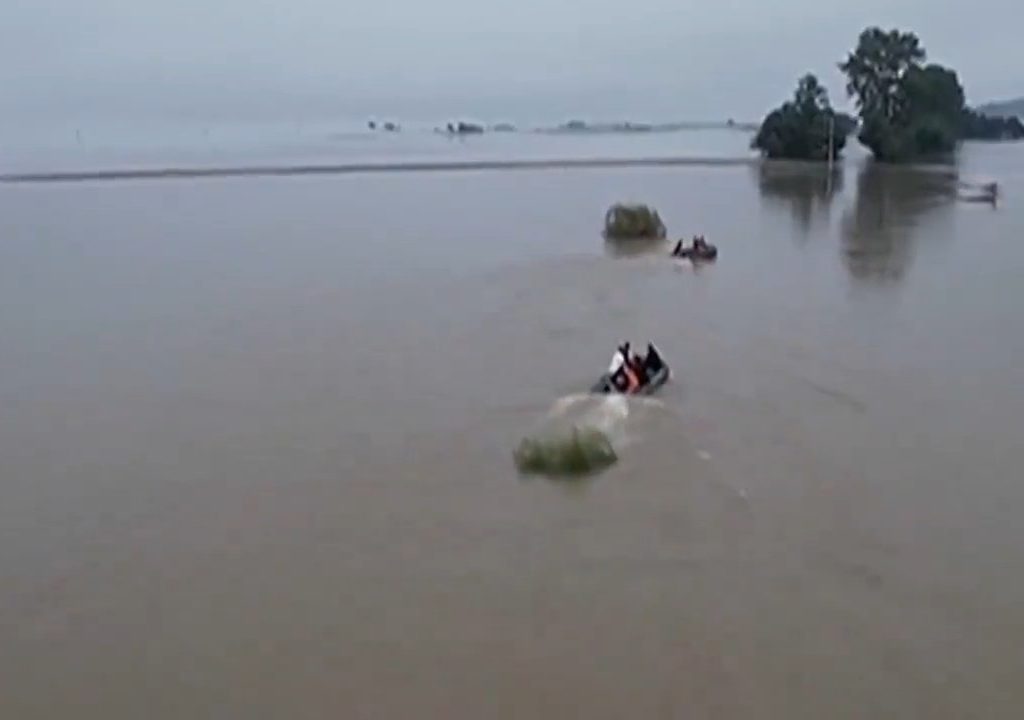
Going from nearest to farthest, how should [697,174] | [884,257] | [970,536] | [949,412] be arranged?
[970,536] → [949,412] → [884,257] → [697,174]

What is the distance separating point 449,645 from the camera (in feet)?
43.5

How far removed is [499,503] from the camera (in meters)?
17.3

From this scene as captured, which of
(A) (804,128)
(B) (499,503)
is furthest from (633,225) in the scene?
(A) (804,128)

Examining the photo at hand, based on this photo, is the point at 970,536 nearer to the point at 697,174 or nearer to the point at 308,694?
the point at 308,694

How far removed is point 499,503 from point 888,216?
147ft

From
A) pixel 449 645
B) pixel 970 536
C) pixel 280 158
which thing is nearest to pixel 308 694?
pixel 449 645

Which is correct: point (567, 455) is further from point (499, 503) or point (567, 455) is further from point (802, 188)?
point (802, 188)

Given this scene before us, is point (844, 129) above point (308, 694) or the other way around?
above

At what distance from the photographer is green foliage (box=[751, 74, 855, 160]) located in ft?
320

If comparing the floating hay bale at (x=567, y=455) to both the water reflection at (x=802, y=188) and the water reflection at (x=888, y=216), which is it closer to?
the water reflection at (x=888, y=216)

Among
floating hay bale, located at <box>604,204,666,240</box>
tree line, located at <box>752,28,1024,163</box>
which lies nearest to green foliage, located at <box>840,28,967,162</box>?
tree line, located at <box>752,28,1024,163</box>

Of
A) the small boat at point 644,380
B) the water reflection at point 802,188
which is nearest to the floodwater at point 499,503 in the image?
the small boat at point 644,380

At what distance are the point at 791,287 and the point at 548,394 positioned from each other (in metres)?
15.6

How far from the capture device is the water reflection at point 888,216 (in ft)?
132
